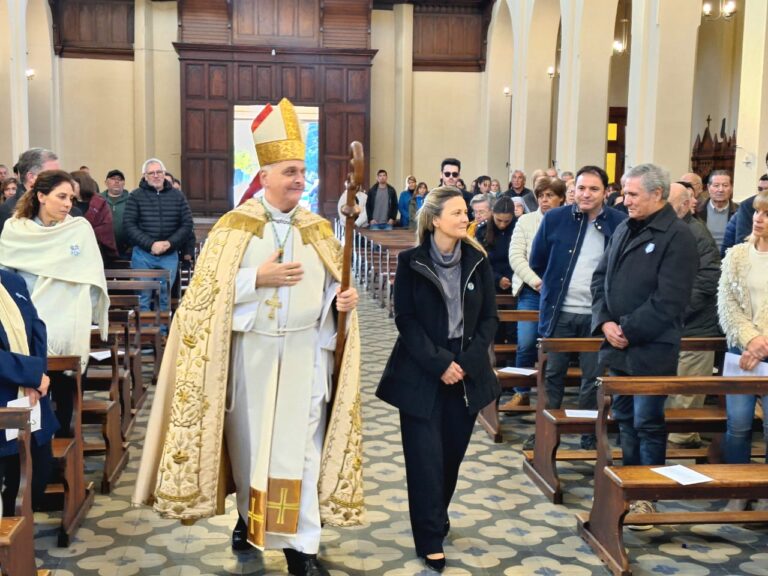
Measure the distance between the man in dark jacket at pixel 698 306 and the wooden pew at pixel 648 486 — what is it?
1727mm

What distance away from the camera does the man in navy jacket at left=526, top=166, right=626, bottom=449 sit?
206 inches

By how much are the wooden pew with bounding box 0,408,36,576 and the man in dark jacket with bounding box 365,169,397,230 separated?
14.5 m

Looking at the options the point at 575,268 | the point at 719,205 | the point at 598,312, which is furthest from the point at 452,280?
the point at 719,205

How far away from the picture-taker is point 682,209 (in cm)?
596

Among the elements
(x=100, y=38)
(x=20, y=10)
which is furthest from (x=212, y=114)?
(x=20, y=10)

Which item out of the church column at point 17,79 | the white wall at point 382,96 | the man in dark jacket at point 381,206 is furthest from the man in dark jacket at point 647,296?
the white wall at point 382,96

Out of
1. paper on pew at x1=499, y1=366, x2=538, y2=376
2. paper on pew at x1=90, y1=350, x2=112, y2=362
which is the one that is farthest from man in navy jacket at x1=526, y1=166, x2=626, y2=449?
paper on pew at x1=90, y1=350, x2=112, y2=362

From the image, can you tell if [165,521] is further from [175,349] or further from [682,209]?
[682,209]

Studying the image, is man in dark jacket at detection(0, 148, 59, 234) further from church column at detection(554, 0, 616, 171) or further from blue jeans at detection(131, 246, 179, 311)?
church column at detection(554, 0, 616, 171)

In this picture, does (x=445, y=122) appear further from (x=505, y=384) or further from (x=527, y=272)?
(x=505, y=384)

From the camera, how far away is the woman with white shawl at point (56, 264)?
472cm

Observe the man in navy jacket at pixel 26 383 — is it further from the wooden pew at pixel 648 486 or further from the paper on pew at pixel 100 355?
the wooden pew at pixel 648 486

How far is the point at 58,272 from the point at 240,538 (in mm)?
1785

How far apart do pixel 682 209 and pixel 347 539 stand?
327 centimetres
